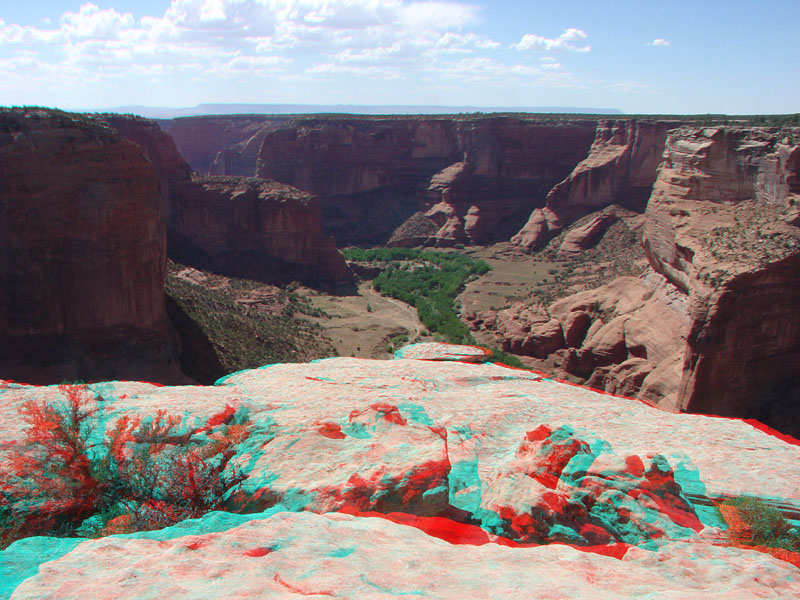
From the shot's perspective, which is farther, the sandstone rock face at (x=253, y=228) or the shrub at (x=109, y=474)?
the sandstone rock face at (x=253, y=228)

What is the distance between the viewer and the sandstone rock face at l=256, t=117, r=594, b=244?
2616 inches

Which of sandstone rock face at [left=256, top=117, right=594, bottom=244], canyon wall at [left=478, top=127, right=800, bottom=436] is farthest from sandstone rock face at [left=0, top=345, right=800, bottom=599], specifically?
sandstone rock face at [left=256, top=117, right=594, bottom=244]

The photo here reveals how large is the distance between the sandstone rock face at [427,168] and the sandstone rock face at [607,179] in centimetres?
413

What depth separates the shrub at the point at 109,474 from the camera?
22.4 feet

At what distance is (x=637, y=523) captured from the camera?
7.21 meters

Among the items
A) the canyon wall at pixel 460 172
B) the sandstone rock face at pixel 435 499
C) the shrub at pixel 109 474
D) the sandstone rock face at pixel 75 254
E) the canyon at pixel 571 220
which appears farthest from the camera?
the canyon wall at pixel 460 172

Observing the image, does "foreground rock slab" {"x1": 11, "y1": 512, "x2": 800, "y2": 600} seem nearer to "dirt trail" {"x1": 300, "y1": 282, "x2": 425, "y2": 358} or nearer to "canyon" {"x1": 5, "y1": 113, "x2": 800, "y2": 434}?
"canyon" {"x1": 5, "y1": 113, "x2": 800, "y2": 434}

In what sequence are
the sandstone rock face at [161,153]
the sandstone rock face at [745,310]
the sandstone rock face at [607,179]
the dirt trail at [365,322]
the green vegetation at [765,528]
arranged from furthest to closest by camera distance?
the sandstone rock face at [607,179] < the sandstone rock face at [161,153] < the dirt trail at [365,322] < the sandstone rock face at [745,310] < the green vegetation at [765,528]

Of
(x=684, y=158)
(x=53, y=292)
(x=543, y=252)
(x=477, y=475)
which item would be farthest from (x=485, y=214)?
(x=477, y=475)

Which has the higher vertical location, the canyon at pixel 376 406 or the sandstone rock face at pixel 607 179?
the sandstone rock face at pixel 607 179

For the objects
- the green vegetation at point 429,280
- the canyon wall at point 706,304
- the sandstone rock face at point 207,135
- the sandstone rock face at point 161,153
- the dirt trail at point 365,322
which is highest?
the sandstone rock face at point 207,135

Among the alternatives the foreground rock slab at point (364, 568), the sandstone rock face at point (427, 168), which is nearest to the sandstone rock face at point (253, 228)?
the sandstone rock face at point (427, 168)

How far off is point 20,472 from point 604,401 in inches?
408

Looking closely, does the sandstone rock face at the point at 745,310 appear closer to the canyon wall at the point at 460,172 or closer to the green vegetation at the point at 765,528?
the green vegetation at the point at 765,528
